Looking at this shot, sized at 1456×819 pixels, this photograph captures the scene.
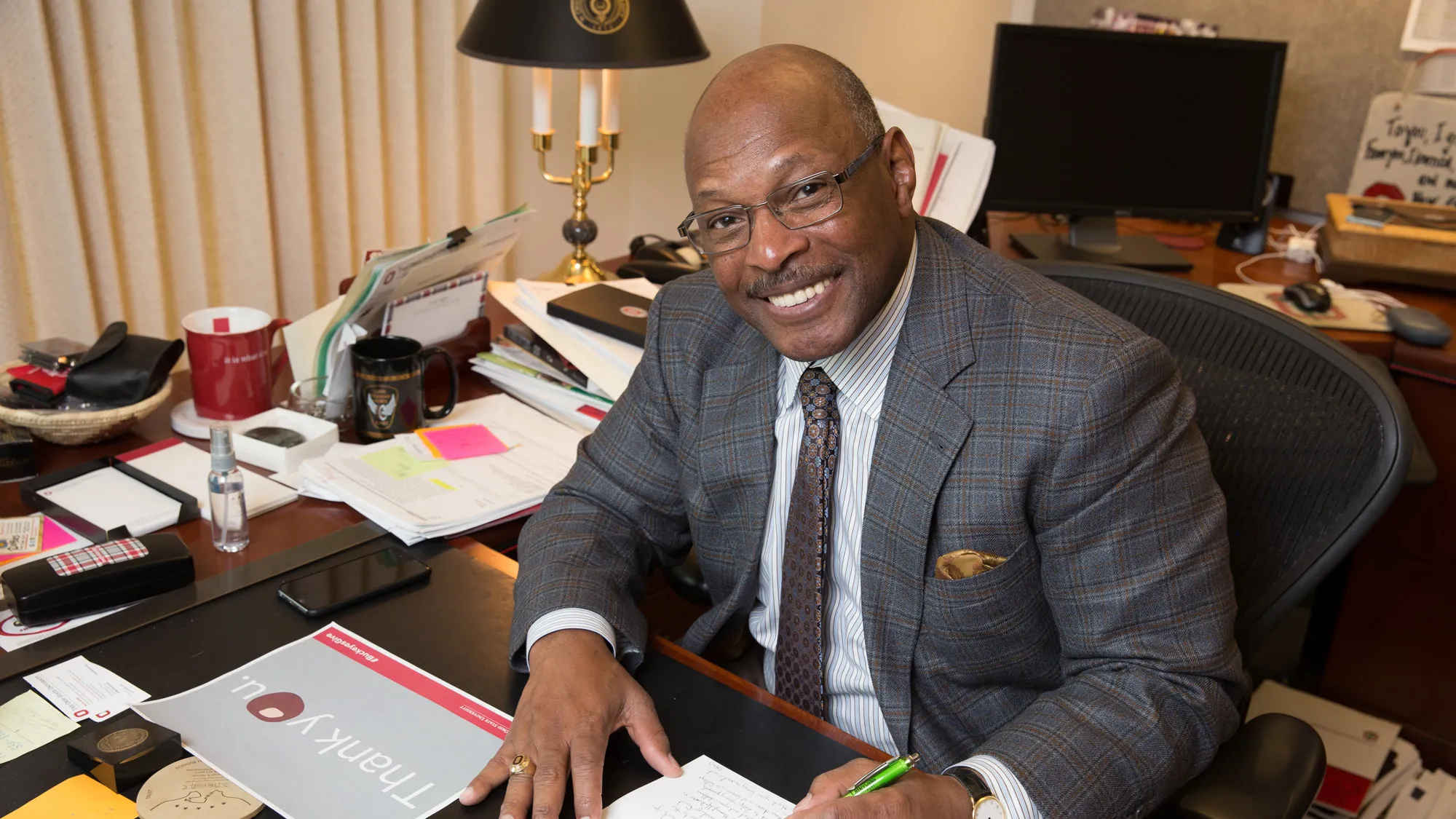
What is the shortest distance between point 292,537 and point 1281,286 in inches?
80.1

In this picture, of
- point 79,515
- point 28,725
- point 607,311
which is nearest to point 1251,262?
point 607,311

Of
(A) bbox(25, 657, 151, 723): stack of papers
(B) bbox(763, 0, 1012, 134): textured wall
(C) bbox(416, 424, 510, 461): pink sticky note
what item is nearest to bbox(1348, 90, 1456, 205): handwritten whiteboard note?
(B) bbox(763, 0, 1012, 134): textured wall

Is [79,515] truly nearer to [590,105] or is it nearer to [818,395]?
[818,395]

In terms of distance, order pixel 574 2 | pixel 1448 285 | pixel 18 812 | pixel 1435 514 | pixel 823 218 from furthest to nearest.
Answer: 1. pixel 1448 285
2. pixel 1435 514
3. pixel 574 2
4. pixel 823 218
5. pixel 18 812

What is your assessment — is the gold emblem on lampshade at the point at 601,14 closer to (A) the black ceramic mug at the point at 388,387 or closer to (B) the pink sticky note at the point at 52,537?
(A) the black ceramic mug at the point at 388,387

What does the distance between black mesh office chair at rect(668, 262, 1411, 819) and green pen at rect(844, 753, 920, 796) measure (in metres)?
0.26

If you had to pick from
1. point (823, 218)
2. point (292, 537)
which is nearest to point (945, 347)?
point (823, 218)

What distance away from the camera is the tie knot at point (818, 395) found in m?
1.17

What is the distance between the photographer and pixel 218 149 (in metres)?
2.12

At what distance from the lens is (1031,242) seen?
8.42 feet

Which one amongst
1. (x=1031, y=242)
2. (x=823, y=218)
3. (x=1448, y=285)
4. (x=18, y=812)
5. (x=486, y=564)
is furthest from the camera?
(x=1031, y=242)

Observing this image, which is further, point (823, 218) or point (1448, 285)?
point (1448, 285)

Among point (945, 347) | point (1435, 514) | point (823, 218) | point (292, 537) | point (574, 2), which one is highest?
point (574, 2)

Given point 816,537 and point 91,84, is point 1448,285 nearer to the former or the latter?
point 816,537
